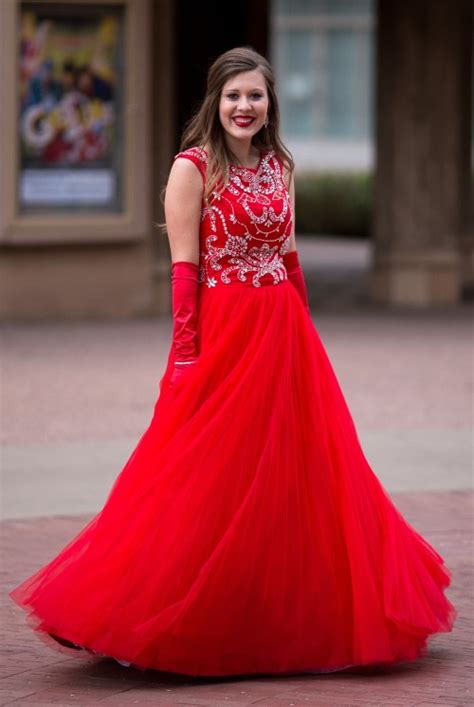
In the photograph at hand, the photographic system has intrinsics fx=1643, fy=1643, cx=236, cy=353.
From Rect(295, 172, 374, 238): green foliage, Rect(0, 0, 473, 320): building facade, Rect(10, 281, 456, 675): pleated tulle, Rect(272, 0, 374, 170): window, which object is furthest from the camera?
Rect(272, 0, 374, 170): window

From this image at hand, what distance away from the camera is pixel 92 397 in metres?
10.9

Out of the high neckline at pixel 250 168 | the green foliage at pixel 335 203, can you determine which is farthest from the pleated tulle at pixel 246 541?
the green foliage at pixel 335 203

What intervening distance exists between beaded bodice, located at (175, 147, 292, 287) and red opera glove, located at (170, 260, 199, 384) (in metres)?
0.09

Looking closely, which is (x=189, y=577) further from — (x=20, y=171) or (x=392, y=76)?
(x=392, y=76)

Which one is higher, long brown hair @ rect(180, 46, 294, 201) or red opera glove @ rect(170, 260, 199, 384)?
long brown hair @ rect(180, 46, 294, 201)

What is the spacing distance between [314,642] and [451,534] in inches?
92.3

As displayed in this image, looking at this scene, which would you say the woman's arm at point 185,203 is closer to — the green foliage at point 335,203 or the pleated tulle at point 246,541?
the pleated tulle at point 246,541

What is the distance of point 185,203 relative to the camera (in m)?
5.14

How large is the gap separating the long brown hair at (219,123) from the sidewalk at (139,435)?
5.10 ft

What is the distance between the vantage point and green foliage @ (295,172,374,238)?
1147 inches

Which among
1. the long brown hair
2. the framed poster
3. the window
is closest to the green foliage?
the window

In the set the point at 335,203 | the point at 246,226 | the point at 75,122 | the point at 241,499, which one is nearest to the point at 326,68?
the point at 335,203

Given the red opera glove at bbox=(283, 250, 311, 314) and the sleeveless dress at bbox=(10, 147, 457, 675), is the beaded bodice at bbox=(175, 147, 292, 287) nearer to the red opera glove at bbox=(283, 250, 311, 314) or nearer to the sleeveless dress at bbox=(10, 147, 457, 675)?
the sleeveless dress at bbox=(10, 147, 457, 675)

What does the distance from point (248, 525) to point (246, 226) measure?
0.95 meters
